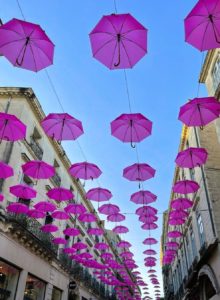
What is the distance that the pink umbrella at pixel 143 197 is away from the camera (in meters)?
14.3

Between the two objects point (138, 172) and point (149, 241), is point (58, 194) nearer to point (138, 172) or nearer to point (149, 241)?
point (138, 172)

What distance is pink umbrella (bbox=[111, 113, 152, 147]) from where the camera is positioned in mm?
10047

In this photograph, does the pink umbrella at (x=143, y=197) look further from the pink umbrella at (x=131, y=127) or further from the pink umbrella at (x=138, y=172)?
the pink umbrella at (x=131, y=127)

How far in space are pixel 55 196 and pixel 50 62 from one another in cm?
735

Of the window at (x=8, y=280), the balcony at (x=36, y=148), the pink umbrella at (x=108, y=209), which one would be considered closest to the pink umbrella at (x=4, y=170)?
the window at (x=8, y=280)

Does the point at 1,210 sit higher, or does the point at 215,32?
the point at 215,32

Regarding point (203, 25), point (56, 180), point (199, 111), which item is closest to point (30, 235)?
point (56, 180)

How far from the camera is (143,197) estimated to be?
1432cm

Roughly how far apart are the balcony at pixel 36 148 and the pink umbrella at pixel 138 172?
7375mm

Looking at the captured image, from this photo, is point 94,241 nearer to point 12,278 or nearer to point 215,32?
point 12,278

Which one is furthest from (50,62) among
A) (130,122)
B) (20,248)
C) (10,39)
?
(20,248)

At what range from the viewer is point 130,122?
10.1m

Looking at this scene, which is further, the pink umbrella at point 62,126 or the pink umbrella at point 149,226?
the pink umbrella at point 149,226

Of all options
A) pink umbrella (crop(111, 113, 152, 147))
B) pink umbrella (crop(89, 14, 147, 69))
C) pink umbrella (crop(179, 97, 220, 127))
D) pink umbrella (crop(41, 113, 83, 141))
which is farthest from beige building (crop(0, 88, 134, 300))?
pink umbrella (crop(179, 97, 220, 127))
